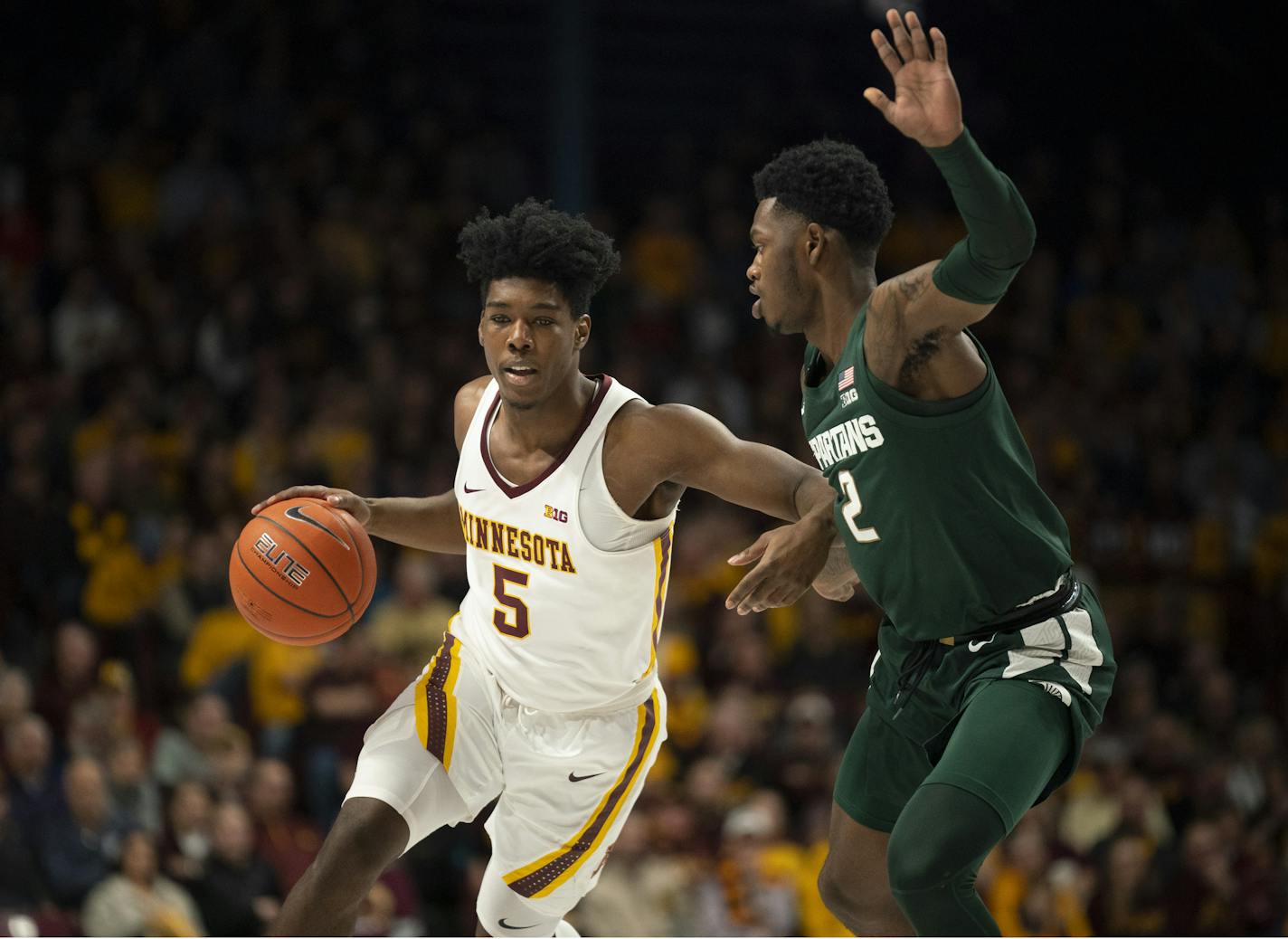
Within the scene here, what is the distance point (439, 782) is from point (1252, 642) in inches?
296

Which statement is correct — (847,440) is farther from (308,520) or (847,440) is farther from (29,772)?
(29,772)

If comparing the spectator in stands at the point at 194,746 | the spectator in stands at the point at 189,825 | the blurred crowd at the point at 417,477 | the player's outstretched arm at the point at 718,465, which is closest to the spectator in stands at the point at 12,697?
the blurred crowd at the point at 417,477

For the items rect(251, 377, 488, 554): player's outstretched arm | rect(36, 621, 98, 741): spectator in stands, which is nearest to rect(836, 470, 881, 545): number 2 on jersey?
rect(251, 377, 488, 554): player's outstretched arm

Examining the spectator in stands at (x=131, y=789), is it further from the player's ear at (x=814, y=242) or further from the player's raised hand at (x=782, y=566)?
the player's ear at (x=814, y=242)

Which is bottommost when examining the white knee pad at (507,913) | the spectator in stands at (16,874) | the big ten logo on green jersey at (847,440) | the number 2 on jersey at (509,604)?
the spectator in stands at (16,874)

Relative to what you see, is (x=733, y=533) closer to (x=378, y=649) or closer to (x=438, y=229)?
(x=378, y=649)

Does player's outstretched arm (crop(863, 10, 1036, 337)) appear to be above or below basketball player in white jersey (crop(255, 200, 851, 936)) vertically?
above

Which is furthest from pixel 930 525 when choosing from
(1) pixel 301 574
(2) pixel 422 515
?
(1) pixel 301 574

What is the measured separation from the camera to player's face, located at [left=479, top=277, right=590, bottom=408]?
14.3 feet

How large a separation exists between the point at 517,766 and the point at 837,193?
172 centimetres

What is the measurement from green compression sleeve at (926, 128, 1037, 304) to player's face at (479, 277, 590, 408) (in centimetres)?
122

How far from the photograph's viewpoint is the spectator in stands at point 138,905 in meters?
6.81

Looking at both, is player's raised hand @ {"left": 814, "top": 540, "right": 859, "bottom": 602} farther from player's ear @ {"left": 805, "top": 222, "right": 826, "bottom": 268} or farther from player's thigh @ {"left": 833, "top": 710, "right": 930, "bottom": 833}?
player's ear @ {"left": 805, "top": 222, "right": 826, "bottom": 268}

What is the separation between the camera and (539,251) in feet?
14.3
